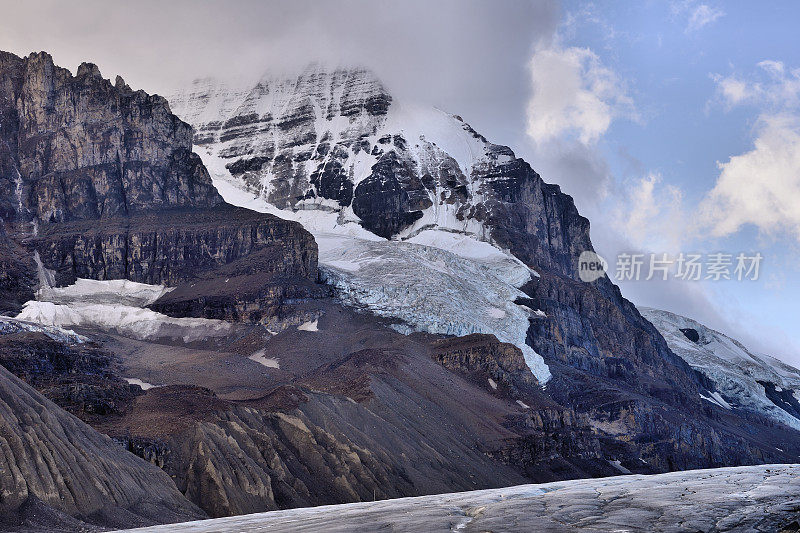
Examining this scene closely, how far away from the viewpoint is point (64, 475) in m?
54.0

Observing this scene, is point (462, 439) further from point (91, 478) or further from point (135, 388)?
point (91, 478)

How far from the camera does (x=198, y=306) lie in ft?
607

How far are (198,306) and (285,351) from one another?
29.2 metres

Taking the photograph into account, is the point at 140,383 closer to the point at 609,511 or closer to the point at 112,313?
the point at 112,313

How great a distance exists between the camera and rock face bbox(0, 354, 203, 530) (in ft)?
164

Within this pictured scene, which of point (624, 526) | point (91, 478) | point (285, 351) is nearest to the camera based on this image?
point (624, 526)

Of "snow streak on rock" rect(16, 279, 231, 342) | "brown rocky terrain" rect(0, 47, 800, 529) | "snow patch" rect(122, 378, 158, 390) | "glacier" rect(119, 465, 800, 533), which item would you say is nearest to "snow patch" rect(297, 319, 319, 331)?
"brown rocky terrain" rect(0, 47, 800, 529)

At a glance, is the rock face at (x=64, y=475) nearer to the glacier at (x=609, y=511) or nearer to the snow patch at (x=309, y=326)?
the glacier at (x=609, y=511)

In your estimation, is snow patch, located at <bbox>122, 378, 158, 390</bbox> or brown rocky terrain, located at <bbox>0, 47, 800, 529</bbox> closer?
brown rocky terrain, located at <bbox>0, 47, 800, 529</bbox>

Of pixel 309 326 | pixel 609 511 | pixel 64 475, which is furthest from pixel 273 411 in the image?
pixel 309 326

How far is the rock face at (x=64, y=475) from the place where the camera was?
164ft

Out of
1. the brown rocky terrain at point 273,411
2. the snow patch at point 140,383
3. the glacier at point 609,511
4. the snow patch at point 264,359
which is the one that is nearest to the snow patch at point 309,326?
the brown rocky terrain at point 273,411

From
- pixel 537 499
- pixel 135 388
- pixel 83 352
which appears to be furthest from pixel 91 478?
pixel 83 352

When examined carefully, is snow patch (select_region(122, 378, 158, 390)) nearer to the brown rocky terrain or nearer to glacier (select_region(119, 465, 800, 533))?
the brown rocky terrain
